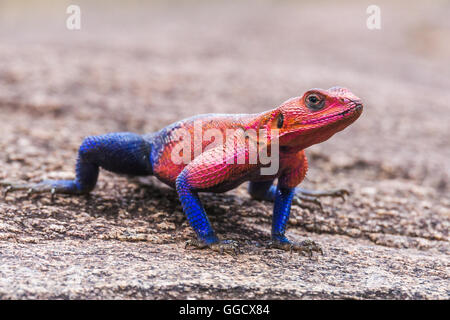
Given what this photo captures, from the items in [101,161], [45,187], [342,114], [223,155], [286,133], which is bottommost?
[45,187]

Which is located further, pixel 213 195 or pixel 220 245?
pixel 213 195

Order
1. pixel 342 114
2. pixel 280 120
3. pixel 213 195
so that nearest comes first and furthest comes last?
pixel 342 114, pixel 280 120, pixel 213 195

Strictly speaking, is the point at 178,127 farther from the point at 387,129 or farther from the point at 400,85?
the point at 400,85

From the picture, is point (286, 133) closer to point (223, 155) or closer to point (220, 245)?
point (223, 155)

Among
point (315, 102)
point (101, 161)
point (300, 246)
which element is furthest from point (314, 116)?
point (101, 161)

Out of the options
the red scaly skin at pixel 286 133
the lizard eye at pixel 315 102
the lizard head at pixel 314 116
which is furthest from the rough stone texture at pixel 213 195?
the lizard eye at pixel 315 102

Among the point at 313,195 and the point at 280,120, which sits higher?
the point at 280,120

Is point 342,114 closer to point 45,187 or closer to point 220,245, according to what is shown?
point 220,245

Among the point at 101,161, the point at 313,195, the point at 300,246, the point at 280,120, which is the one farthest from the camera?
the point at 313,195
